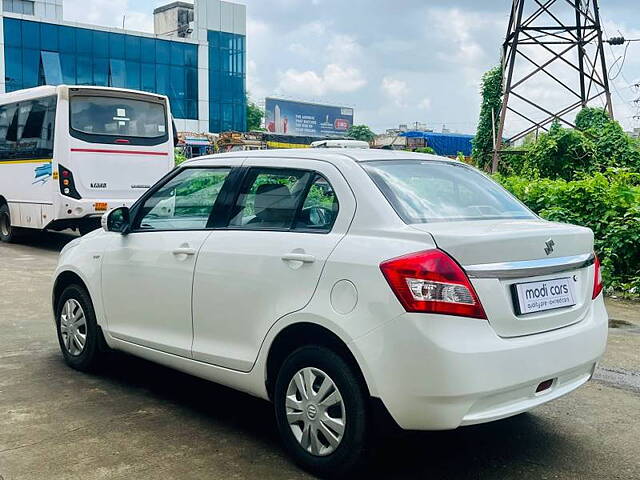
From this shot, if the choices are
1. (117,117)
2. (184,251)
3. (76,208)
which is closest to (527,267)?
(184,251)

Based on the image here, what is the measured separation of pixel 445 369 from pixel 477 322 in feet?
0.89

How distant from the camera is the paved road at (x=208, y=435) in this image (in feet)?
12.6

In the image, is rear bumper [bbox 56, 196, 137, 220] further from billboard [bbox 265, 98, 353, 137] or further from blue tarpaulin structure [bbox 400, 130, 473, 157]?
billboard [bbox 265, 98, 353, 137]

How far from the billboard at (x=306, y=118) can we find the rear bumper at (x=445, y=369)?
99.5m

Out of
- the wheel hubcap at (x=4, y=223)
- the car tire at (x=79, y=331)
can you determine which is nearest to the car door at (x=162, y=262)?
the car tire at (x=79, y=331)

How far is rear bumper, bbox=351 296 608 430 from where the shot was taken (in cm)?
329

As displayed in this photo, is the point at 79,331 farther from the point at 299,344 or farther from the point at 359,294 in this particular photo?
the point at 359,294

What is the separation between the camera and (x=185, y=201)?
15.9 feet

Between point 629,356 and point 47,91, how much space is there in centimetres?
1093

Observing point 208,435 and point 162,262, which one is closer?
point 208,435

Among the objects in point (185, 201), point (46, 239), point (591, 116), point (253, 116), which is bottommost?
point (46, 239)

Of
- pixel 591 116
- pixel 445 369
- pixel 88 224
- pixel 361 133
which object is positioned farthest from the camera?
pixel 361 133

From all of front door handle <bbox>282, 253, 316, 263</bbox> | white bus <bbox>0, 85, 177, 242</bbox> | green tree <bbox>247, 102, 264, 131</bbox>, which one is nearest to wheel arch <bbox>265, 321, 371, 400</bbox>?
front door handle <bbox>282, 253, 316, 263</bbox>

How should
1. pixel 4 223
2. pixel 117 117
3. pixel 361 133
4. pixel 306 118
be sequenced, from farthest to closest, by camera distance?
1. pixel 306 118
2. pixel 361 133
3. pixel 4 223
4. pixel 117 117
